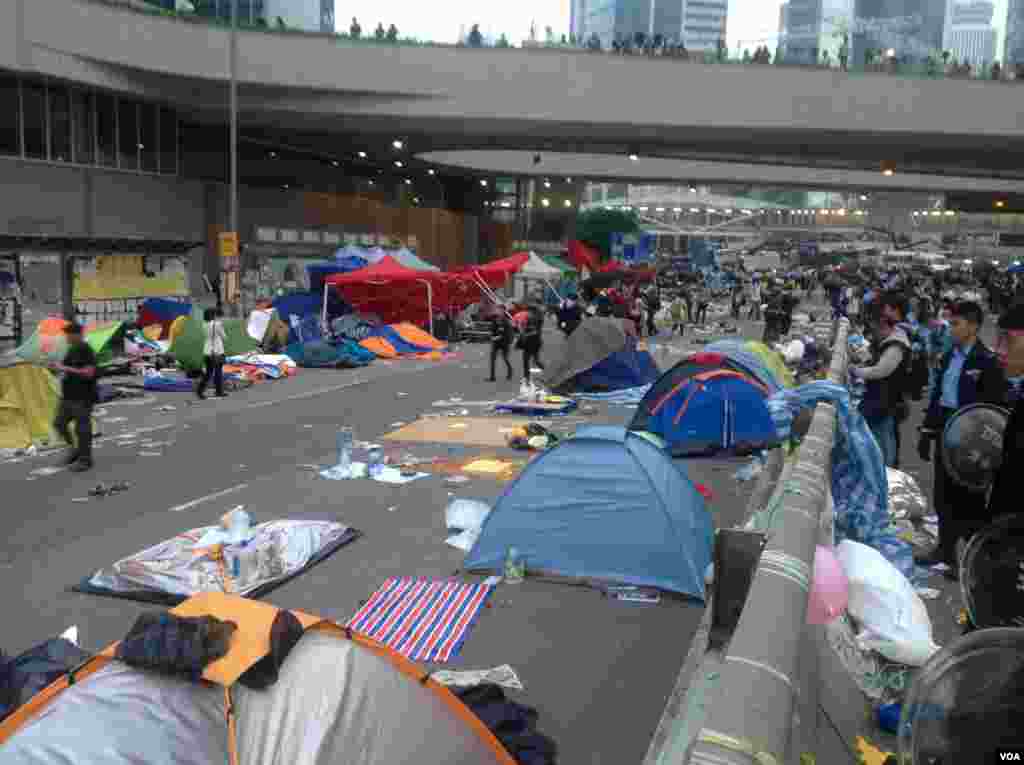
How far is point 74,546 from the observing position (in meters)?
8.27

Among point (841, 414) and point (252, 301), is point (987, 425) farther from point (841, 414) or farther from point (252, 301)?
point (252, 301)

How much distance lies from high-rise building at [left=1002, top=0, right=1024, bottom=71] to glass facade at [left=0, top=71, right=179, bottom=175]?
29203 mm

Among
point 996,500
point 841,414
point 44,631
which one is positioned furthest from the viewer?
point 44,631

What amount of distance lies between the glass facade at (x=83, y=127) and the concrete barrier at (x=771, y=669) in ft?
94.3

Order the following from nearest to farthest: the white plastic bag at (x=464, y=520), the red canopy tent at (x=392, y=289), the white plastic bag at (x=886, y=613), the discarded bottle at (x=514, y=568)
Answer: the white plastic bag at (x=886, y=613)
the discarded bottle at (x=514, y=568)
the white plastic bag at (x=464, y=520)
the red canopy tent at (x=392, y=289)

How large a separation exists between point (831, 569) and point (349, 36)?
96.9 feet

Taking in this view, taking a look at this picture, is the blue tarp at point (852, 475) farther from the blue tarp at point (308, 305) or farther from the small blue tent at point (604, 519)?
the blue tarp at point (308, 305)

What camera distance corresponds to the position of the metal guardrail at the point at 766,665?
1812mm

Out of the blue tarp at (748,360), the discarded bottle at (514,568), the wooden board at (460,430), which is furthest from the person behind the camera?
the wooden board at (460,430)

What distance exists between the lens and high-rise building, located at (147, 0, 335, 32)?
2952cm

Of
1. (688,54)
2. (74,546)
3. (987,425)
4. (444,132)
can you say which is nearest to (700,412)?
(987,425)

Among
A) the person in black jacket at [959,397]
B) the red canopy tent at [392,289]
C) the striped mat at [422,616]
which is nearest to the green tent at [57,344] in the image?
the striped mat at [422,616]

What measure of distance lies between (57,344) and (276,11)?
2159cm

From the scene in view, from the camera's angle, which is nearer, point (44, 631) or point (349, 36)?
point (44, 631)
